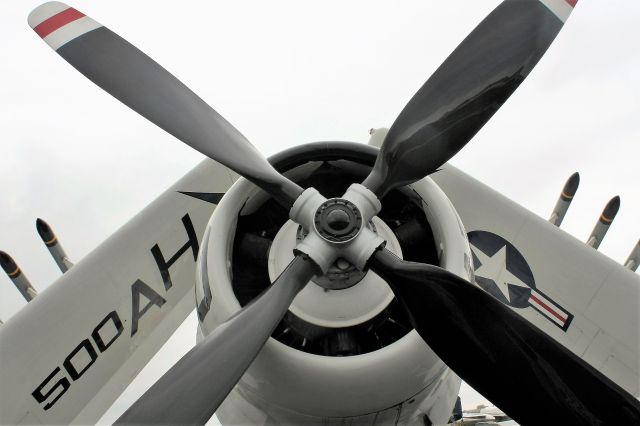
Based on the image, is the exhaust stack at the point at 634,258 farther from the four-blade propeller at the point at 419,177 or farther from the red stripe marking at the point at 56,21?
the red stripe marking at the point at 56,21

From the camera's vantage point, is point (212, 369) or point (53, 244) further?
point (53, 244)

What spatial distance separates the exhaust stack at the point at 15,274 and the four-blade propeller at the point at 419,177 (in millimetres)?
3562

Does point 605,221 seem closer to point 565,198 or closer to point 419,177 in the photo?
point 565,198

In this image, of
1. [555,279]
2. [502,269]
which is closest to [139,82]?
[502,269]

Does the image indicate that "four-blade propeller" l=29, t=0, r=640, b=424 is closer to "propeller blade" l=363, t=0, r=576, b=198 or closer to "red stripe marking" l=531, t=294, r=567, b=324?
"propeller blade" l=363, t=0, r=576, b=198

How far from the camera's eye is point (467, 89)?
353cm

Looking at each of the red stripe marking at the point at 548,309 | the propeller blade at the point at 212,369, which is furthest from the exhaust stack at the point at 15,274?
the red stripe marking at the point at 548,309

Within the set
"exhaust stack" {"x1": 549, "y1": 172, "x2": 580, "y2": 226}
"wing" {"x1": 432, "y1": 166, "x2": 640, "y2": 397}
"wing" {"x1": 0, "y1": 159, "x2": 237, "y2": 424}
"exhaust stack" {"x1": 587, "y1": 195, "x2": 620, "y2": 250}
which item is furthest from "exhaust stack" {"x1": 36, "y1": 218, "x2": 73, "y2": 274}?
"exhaust stack" {"x1": 587, "y1": 195, "x2": 620, "y2": 250}

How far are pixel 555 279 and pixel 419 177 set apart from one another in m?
2.66

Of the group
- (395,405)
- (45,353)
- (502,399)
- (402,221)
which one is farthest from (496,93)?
(45,353)

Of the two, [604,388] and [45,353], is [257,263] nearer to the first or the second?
[45,353]

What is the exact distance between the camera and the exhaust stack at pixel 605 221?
6930 mm

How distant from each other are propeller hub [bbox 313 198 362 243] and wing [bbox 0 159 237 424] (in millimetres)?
2813

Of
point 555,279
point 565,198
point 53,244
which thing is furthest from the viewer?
point 565,198
